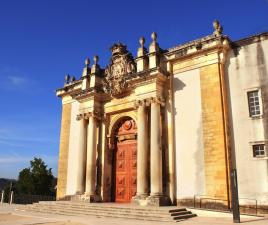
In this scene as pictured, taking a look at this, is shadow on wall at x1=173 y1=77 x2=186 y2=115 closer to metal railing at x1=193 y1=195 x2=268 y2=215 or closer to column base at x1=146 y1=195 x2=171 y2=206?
column base at x1=146 y1=195 x2=171 y2=206

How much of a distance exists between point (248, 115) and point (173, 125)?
12.2ft

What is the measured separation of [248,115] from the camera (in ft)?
46.9

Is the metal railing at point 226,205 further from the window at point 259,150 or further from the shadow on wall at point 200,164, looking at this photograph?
the window at point 259,150

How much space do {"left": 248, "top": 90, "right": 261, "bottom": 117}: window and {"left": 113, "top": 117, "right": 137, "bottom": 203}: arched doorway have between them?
6.54 m

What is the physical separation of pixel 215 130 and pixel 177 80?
3.55 metres

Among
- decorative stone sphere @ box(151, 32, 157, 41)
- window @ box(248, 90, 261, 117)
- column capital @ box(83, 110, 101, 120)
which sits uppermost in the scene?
decorative stone sphere @ box(151, 32, 157, 41)

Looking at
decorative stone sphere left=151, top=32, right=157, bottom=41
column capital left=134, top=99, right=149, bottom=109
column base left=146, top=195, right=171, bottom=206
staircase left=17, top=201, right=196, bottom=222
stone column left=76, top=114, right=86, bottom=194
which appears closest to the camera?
staircase left=17, top=201, right=196, bottom=222

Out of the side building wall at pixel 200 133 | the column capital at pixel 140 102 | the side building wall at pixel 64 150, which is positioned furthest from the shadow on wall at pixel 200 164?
the side building wall at pixel 64 150

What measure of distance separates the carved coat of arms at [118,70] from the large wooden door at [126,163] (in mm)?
2050

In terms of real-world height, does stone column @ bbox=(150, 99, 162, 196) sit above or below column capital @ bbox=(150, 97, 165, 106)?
below

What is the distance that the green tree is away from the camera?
28922mm

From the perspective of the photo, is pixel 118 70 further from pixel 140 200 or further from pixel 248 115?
pixel 248 115

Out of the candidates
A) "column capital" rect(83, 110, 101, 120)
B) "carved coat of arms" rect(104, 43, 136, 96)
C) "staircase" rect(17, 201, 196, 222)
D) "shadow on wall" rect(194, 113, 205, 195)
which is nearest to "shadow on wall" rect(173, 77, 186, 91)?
"shadow on wall" rect(194, 113, 205, 195)

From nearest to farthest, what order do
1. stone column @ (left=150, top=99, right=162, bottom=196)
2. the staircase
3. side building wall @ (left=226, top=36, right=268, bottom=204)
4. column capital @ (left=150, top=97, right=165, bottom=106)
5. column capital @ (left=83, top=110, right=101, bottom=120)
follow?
the staircase → side building wall @ (left=226, top=36, right=268, bottom=204) → stone column @ (left=150, top=99, right=162, bottom=196) → column capital @ (left=150, top=97, right=165, bottom=106) → column capital @ (left=83, top=110, right=101, bottom=120)
